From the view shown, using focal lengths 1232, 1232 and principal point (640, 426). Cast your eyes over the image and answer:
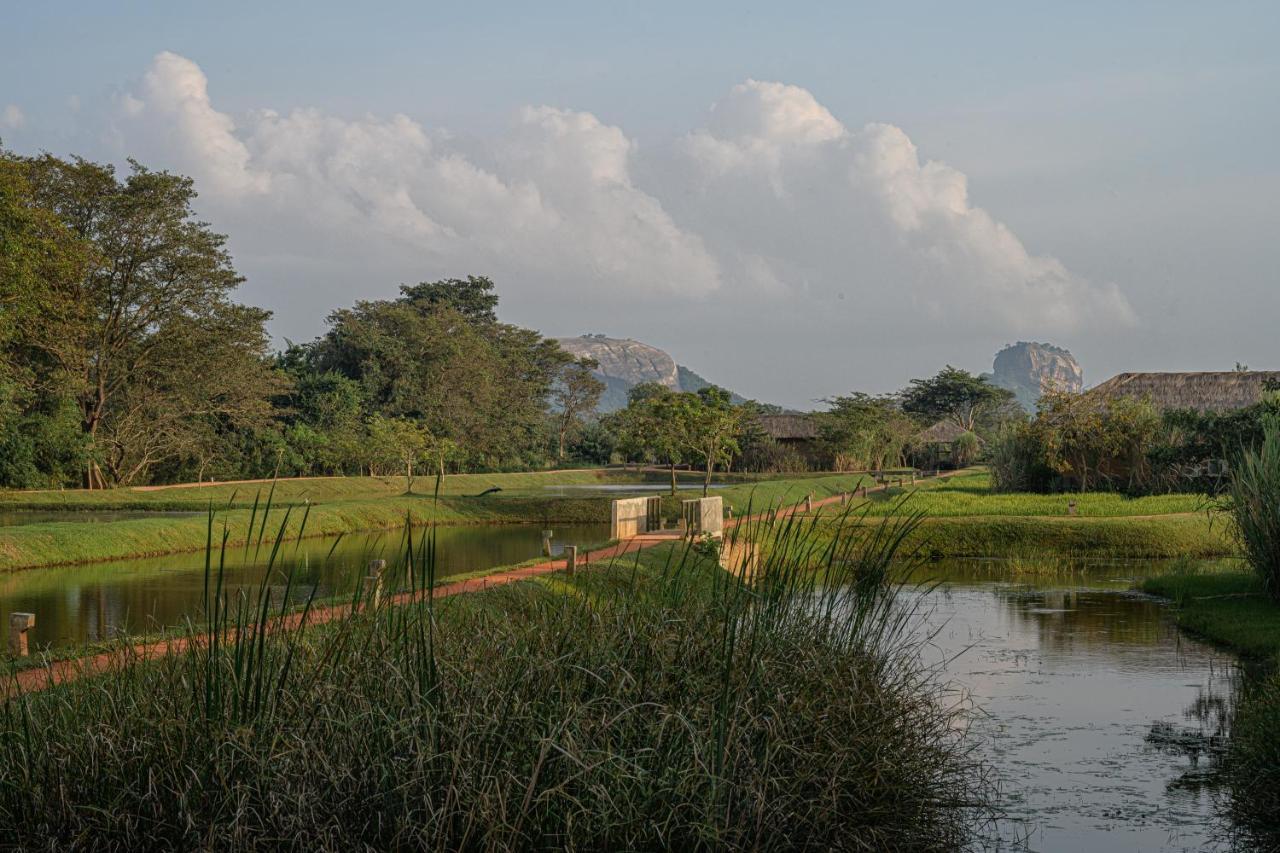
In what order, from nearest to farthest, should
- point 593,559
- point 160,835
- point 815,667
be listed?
point 160,835, point 815,667, point 593,559

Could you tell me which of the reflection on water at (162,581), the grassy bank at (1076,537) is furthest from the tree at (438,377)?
the grassy bank at (1076,537)

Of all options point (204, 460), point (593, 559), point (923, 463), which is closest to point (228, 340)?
point (204, 460)

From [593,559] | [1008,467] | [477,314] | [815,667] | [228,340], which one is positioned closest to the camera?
[815,667]

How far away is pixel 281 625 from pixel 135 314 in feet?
105

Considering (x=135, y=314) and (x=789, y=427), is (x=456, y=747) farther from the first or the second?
(x=789, y=427)

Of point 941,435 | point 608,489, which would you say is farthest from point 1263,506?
point 941,435

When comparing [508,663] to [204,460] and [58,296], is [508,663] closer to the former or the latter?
[58,296]

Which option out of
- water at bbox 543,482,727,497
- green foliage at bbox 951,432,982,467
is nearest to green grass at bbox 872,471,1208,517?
water at bbox 543,482,727,497

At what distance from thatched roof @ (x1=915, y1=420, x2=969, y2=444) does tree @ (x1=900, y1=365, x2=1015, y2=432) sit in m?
14.5

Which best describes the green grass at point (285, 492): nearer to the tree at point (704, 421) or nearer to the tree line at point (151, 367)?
the tree line at point (151, 367)

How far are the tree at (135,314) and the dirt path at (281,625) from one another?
19.8 metres

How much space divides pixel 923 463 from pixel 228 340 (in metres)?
32.0

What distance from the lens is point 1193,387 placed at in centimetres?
3600

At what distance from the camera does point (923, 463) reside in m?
55.8
